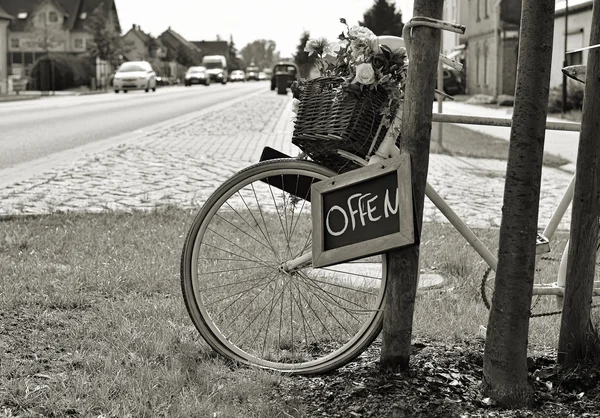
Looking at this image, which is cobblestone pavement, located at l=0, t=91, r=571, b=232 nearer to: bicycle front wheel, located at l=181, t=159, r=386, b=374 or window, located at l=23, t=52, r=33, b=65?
bicycle front wheel, located at l=181, t=159, r=386, b=374

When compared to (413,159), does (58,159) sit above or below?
below

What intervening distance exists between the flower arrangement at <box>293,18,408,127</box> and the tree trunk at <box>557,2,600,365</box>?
62 centimetres

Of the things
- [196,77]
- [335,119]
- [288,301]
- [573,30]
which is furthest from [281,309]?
[196,77]

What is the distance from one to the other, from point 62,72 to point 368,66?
58262 millimetres

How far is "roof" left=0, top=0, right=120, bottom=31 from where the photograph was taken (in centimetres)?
9962

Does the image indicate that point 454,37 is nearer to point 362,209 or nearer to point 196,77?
point 196,77

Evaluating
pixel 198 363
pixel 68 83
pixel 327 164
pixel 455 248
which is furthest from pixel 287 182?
pixel 68 83

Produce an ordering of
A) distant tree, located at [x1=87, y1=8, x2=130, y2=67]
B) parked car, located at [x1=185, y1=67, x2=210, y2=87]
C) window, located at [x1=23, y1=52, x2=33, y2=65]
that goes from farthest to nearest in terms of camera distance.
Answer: window, located at [x1=23, y1=52, x2=33, y2=65]
parked car, located at [x1=185, y1=67, x2=210, y2=87]
distant tree, located at [x1=87, y1=8, x2=130, y2=67]

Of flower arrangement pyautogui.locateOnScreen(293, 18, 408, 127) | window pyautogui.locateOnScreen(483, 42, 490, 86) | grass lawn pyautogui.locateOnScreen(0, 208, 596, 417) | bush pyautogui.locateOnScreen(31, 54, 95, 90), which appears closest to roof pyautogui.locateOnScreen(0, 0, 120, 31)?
bush pyautogui.locateOnScreen(31, 54, 95, 90)

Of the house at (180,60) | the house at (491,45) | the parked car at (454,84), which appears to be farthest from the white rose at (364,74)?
the house at (180,60)

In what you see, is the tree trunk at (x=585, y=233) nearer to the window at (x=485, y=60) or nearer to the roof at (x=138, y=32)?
the window at (x=485, y=60)

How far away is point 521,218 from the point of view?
288cm

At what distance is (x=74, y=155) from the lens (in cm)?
1155

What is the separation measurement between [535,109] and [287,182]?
0.95 metres
